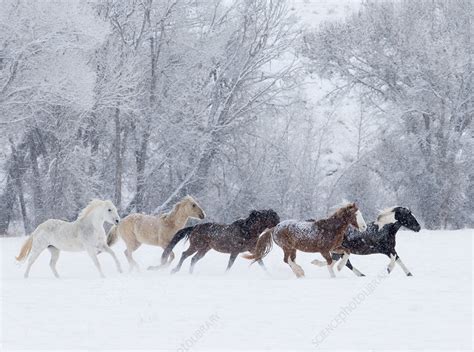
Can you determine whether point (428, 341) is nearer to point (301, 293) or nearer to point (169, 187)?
point (301, 293)

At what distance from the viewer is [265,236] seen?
11523 mm

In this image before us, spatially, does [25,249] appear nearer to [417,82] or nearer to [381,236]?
[381,236]

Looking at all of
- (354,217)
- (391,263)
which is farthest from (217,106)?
(391,263)

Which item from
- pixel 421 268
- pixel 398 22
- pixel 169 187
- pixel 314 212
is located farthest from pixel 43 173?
pixel 421 268

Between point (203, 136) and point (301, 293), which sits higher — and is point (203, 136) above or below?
above

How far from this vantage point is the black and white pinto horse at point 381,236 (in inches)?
446

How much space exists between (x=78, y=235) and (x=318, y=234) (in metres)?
3.66

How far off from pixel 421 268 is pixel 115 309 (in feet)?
21.1

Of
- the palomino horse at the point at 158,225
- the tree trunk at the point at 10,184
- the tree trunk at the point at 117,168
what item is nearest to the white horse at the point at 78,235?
the palomino horse at the point at 158,225

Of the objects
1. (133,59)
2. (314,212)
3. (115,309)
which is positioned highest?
(133,59)

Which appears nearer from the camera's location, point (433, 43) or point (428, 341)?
point (428, 341)

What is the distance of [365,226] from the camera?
36.4 feet

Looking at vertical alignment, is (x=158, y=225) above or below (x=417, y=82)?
below

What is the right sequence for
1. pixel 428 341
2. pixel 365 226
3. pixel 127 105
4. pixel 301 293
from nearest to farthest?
1. pixel 428 341
2. pixel 301 293
3. pixel 365 226
4. pixel 127 105
